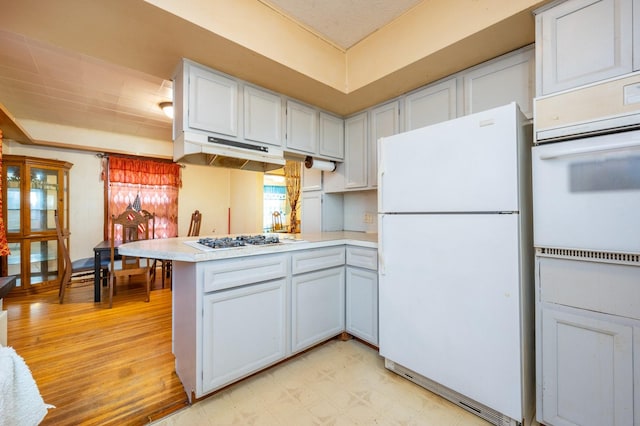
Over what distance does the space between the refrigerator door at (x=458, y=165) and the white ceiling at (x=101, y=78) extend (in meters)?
0.99

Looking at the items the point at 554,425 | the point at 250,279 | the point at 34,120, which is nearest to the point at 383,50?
the point at 250,279

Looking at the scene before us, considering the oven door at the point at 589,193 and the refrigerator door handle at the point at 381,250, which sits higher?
the oven door at the point at 589,193

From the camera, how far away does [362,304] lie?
7.10 ft

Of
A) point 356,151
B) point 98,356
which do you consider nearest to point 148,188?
point 98,356

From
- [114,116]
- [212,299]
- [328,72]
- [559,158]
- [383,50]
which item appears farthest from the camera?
[114,116]

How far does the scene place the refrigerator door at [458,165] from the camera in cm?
132

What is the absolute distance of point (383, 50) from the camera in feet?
6.85

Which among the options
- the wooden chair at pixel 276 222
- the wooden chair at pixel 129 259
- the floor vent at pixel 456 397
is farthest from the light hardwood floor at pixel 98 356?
the wooden chair at pixel 276 222

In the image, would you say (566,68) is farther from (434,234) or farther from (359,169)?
(359,169)

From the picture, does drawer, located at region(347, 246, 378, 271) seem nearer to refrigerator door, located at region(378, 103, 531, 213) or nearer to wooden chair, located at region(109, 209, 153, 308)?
refrigerator door, located at region(378, 103, 531, 213)

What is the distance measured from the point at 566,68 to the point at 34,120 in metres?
5.85

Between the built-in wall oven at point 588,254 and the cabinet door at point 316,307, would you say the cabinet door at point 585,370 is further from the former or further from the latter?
the cabinet door at point 316,307

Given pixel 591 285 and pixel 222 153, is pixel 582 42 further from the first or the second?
pixel 222 153

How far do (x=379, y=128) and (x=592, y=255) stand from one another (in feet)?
6.09
